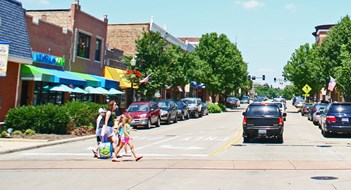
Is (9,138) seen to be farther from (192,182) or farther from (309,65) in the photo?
(309,65)

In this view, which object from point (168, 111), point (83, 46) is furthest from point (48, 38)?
point (168, 111)

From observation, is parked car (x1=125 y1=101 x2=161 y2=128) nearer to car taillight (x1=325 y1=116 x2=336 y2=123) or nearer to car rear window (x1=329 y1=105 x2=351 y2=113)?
car taillight (x1=325 y1=116 x2=336 y2=123)

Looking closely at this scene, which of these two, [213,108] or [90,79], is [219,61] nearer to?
[213,108]

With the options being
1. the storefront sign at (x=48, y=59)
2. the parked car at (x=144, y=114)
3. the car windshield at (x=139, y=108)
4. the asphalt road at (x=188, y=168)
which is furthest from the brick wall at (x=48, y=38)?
the asphalt road at (x=188, y=168)

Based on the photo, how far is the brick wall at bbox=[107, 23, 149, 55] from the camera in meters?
45.3

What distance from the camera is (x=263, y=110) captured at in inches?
701

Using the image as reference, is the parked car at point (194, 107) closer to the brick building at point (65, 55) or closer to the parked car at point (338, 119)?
the brick building at point (65, 55)

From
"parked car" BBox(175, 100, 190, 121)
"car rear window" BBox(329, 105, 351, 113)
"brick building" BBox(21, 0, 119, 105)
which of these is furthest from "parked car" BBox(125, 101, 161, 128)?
"car rear window" BBox(329, 105, 351, 113)

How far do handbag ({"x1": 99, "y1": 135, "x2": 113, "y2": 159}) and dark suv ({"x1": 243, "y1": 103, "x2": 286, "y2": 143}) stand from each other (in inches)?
A: 273

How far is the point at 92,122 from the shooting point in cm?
2306

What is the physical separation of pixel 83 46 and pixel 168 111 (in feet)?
28.4

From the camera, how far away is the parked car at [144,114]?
26.4m

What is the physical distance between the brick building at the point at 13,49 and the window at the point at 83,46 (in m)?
7.88

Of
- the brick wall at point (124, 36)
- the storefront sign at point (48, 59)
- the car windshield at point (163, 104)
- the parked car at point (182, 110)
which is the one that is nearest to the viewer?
the storefront sign at point (48, 59)
